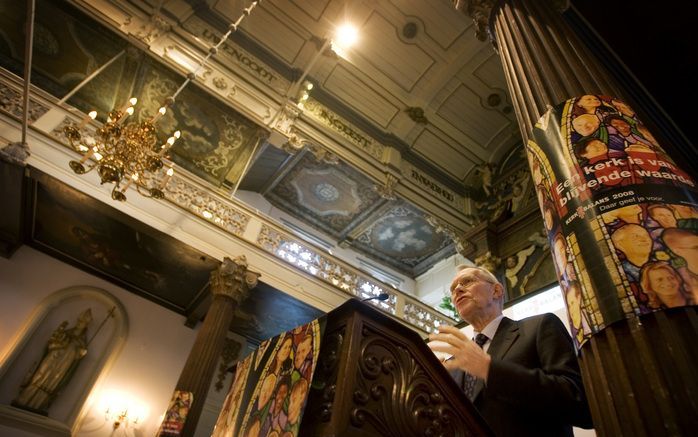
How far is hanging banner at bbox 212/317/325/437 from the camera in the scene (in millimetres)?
1129

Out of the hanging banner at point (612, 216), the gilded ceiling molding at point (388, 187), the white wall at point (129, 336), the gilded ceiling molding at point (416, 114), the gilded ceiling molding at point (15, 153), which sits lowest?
the hanging banner at point (612, 216)

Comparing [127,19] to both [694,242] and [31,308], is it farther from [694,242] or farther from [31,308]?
[694,242]

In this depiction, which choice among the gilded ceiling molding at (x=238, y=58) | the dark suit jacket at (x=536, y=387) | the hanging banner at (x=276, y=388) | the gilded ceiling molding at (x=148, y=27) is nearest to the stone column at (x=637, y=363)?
the dark suit jacket at (x=536, y=387)

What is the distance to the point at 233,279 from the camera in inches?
272

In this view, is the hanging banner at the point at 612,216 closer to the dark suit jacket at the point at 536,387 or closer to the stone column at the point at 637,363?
the stone column at the point at 637,363

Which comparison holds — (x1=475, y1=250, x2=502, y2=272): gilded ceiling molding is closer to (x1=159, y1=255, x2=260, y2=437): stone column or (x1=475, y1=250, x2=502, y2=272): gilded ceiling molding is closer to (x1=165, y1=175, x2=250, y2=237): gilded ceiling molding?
(x1=159, y1=255, x2=260, y2=437): stone column

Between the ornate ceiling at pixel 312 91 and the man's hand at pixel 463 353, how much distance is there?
701cm

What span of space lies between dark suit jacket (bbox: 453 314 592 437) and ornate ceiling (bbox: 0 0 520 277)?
7.02 m

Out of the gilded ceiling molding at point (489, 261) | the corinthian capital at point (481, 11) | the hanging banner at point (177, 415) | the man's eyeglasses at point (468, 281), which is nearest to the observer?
the man's eyeglasses at point (468, 281)

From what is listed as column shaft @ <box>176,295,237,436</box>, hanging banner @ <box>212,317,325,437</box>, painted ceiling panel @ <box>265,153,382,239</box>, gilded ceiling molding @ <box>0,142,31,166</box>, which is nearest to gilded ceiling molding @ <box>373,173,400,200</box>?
painted ceiling panel @ <box>265,153,382,239</box>

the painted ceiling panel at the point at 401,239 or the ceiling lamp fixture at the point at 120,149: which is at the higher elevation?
the painted ceiling panel at the point at 401,239

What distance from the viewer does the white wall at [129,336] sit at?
7.12 meters

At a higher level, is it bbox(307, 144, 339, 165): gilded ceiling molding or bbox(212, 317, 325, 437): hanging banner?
bbox(307, 144, 339, 165): gilded ceiling molding

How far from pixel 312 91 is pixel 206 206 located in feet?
12.3
